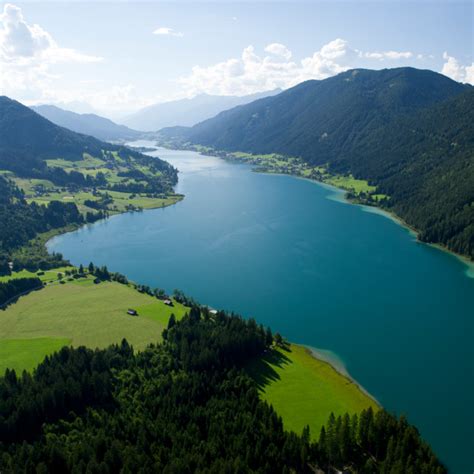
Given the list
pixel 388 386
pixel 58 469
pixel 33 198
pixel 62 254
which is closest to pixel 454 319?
pixel 388 386

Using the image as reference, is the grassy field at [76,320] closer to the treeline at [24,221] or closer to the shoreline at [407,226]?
the treeline at [24,221]

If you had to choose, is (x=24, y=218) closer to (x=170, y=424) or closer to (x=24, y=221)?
(x=24, y=221)

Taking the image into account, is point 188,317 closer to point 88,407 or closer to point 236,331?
point 236,331

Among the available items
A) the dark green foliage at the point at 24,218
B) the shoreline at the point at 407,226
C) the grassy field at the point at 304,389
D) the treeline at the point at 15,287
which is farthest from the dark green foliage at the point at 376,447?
the dark green foliage at the point at 24,218

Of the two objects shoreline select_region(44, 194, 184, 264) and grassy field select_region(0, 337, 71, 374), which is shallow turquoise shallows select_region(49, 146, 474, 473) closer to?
shoreline select_region(44, 194, 184, 264)

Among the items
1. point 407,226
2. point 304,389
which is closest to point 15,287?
point 304,389

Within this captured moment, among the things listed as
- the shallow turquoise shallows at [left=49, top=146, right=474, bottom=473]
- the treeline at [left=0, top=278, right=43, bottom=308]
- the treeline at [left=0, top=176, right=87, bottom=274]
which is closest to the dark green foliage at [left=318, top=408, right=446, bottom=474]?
the shallow turquoise shallows at [left=49, top=146, right=474, bottom=473]
